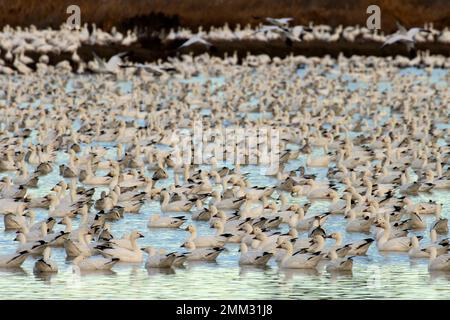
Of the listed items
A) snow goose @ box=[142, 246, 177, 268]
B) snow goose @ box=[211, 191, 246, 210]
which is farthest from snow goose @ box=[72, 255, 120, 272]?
snow goose @ box=[211, 191, 246, 210]

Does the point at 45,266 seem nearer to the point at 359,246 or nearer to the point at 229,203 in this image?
the point at 359,246

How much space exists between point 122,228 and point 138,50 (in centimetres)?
3310

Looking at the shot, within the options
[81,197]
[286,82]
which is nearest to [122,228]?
[81,197]

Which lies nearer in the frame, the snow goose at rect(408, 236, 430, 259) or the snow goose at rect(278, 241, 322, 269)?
the snow goose at rect(278, 241, 322, 269)

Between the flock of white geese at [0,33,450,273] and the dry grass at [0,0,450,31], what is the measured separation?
10.5 meters

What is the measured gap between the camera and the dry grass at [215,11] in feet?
200

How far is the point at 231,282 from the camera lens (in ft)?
61.5

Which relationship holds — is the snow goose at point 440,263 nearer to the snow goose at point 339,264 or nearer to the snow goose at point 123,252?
the snow goose at point 339,264

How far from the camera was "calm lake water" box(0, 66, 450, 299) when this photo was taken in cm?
1798

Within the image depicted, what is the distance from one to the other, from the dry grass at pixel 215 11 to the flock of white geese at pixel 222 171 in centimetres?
1054

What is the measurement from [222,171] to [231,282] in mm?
9768

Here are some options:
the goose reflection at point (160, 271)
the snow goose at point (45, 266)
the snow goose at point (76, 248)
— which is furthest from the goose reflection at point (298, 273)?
the snow goose at point (45, 266)

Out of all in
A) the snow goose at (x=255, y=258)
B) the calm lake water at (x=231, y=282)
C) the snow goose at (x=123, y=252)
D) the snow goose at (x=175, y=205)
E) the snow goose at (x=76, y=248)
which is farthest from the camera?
the snow goose at (x=175, y=205)

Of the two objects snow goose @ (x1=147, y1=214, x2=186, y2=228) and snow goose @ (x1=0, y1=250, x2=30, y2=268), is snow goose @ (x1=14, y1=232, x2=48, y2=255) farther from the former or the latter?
snow goose @ (x1=147, y1=214, x2=186, y2=228)
